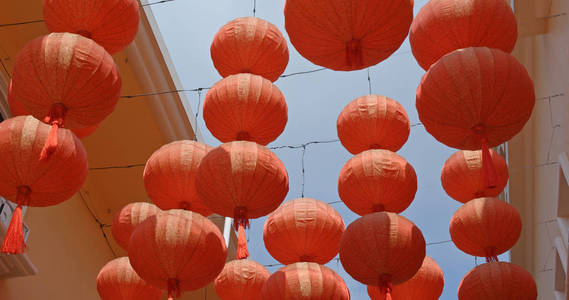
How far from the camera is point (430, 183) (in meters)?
7.86

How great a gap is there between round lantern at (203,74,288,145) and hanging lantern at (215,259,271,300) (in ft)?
3.91

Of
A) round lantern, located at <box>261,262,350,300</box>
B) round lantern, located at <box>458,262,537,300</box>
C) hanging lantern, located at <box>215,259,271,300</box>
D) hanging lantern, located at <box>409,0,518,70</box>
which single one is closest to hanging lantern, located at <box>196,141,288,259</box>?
round lantern, located at <box>261,262,350,300</box>

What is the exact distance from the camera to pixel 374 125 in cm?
470

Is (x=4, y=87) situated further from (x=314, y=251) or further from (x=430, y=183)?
(x=430, y=183)

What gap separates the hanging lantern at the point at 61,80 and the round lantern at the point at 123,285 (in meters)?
1.68

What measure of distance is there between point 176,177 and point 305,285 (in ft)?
3.90

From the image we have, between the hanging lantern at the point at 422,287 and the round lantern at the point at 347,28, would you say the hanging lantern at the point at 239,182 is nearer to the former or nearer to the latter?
the round lantern at the point at 347,28

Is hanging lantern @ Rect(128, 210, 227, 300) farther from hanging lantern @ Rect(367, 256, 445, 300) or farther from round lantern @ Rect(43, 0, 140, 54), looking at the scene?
hanging lantern @ Rect(367, 256, 445, 300)

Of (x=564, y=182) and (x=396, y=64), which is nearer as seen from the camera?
(x=564, y=182)

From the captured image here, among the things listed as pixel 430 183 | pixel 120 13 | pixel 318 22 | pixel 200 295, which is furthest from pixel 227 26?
pixel 200 295

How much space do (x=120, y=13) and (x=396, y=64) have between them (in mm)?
4365

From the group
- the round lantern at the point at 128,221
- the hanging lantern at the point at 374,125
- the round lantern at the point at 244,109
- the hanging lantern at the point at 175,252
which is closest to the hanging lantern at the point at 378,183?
the hanging lantern at the point at 374,125

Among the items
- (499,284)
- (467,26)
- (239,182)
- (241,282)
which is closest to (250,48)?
(239,182)

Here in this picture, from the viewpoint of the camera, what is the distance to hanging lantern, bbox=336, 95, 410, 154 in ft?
15.4
